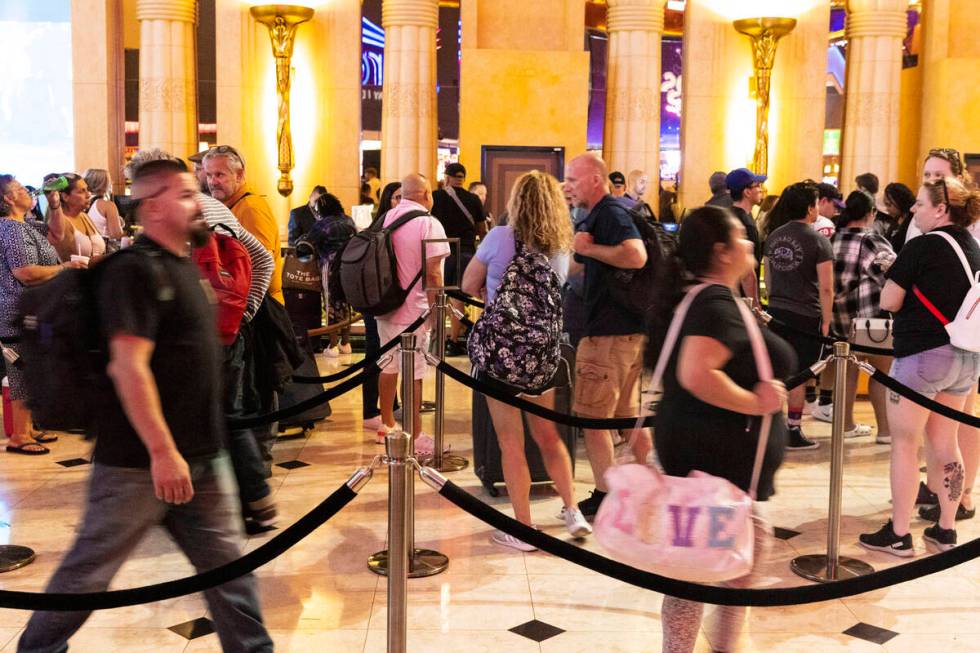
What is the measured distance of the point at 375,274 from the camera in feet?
22.7

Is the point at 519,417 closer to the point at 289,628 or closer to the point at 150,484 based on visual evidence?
the point at 289,628

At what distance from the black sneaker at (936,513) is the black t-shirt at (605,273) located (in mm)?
1906

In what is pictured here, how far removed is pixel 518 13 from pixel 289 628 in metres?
11.3

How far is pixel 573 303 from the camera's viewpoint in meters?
6.50

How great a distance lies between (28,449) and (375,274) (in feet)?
8.47

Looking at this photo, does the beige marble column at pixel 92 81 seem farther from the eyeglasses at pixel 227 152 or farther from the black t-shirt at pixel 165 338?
the black t-shirt at pixel 165 338

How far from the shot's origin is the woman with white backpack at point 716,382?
3256mm

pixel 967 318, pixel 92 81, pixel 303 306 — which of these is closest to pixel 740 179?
pixel 967 318

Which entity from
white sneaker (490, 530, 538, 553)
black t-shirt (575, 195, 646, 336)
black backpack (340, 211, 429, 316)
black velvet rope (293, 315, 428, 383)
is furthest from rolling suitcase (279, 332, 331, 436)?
black t-shirt (575, 195, 646, 336)

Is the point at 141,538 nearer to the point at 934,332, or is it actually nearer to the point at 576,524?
the point at 576,524

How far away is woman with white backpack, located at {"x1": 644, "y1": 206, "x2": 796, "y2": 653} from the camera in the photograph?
3256mm

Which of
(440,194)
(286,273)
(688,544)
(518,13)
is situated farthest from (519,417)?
(518,13)

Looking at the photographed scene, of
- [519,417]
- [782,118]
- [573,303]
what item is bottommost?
[519,417]

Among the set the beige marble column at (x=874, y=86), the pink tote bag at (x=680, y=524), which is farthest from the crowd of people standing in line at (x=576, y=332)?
the beige marble column at (x=874, y=86)
